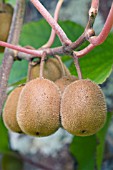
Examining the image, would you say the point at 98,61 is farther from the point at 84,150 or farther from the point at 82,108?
the point at 84,150

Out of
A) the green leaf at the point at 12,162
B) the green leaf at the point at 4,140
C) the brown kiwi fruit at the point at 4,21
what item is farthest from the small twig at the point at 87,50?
the green leaf at the point at 12,162

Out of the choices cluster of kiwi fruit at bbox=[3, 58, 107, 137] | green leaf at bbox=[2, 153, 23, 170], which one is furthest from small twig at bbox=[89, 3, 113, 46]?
green leaf at bbox=[2, 153, 23, 170]

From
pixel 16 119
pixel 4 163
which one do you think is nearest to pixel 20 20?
pixel 16 119

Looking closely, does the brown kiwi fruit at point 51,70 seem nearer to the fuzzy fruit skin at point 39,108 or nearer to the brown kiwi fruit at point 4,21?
the fuzzy fruit skin at point 39,108

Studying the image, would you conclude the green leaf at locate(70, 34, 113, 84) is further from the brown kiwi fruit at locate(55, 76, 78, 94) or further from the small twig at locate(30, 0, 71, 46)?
the small twig at locate(30, 0, 71, 46)

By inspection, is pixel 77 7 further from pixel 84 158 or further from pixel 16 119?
pixel 16 119
